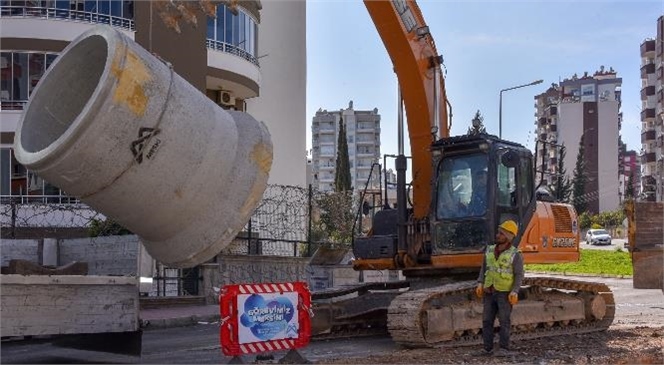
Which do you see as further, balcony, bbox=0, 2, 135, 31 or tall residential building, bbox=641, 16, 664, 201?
tall residential building, bbox=641, 16, 664, 201

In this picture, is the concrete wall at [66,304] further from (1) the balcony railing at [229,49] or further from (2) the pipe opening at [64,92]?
(1) the balcony railing at [229,49]

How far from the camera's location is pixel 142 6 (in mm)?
25453

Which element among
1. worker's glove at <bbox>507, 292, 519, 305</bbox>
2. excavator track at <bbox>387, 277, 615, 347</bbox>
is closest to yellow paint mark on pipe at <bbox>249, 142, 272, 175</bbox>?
excavator track at <bbox>387, 277, 615, 347</bbox>

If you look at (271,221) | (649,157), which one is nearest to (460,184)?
(271,221)

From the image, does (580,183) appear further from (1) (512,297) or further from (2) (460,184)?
(1) (512,297)

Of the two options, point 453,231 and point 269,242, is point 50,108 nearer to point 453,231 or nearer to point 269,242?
point 453,231

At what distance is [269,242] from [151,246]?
11.5 meters

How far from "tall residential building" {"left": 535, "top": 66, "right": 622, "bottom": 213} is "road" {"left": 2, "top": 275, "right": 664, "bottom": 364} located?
104 m

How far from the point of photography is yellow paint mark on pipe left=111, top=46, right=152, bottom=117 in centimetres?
786

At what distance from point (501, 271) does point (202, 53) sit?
19.3 metres

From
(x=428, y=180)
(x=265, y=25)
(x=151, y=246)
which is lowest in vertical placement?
(x=151, y=246)

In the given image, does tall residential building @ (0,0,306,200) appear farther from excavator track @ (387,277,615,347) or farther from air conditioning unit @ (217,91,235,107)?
excavator track @ (387,277,615,347)

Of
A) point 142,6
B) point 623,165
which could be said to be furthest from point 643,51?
point 142,6

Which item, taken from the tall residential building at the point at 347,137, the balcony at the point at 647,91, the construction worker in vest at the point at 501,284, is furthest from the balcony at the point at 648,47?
the construction worker in vest at the point at 501,284
